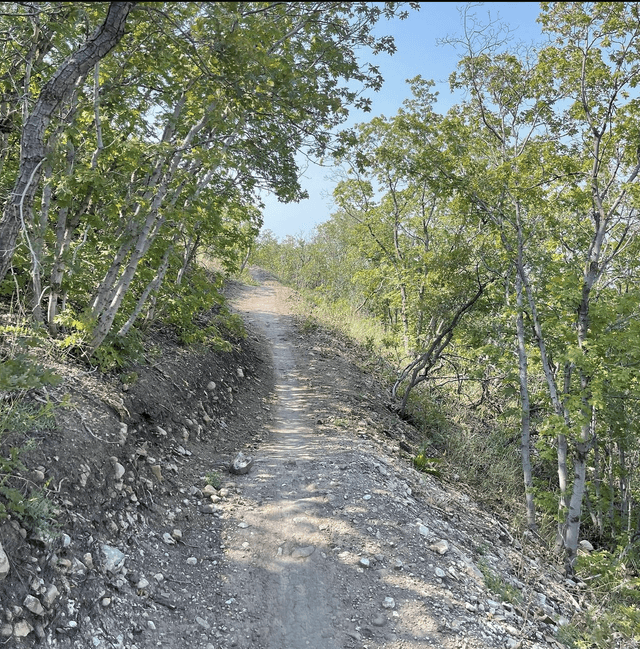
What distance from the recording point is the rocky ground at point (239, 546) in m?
3.26

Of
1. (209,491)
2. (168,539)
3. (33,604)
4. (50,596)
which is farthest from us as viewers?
(209,491)

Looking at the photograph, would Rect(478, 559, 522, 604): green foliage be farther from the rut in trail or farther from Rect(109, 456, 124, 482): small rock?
Rect(109, 456, 124, 482): small rock

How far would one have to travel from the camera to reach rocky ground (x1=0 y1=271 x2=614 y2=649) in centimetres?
326

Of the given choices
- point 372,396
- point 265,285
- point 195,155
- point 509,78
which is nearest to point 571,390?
point 372,396

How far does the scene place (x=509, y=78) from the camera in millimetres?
7980

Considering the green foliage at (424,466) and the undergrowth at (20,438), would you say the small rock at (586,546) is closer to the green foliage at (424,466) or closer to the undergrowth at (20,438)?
the green foliage at (424,466)

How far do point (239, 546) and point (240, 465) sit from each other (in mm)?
1406

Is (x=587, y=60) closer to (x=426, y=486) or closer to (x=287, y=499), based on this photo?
(x=426, y=486)

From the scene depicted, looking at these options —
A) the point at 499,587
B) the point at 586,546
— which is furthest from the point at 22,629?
the point at 586,546

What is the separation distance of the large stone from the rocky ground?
0.18 feet

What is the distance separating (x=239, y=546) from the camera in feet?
14.9

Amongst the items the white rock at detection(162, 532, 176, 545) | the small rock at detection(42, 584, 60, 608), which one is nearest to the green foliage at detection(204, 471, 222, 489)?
the white rock at detection(162, 532, 176, 545)

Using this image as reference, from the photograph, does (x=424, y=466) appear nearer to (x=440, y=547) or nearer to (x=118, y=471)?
(x=440, y=547)

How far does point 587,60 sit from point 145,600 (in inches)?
355
